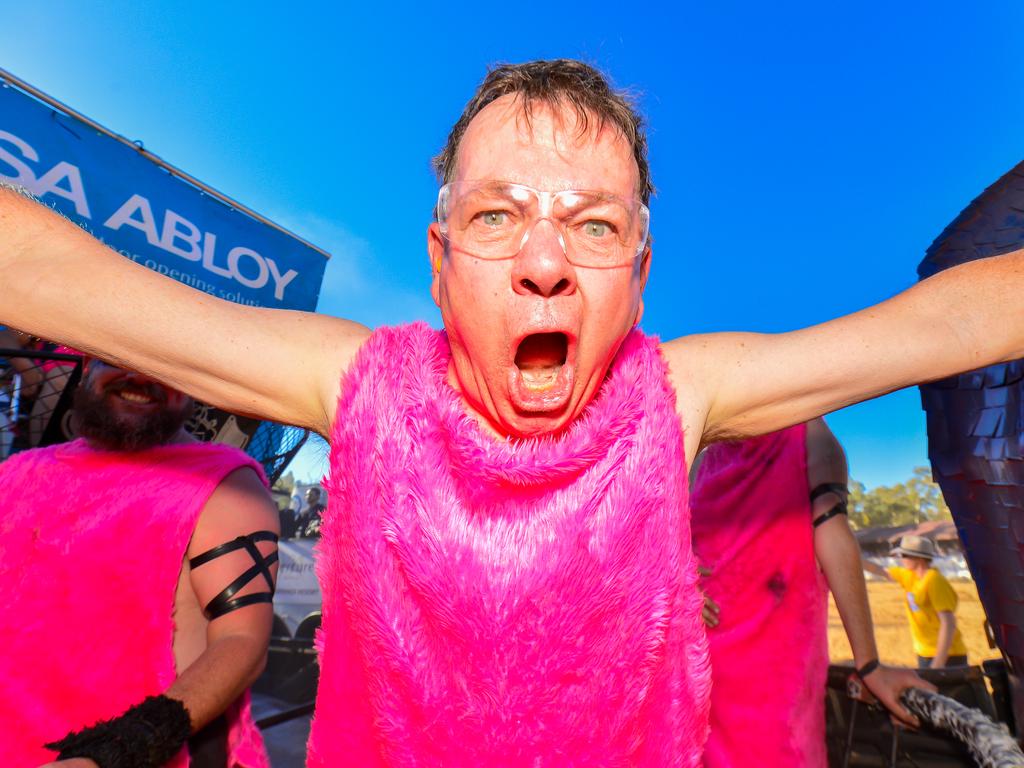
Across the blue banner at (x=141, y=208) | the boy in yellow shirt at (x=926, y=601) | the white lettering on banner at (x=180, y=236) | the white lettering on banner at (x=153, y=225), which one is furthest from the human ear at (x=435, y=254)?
the boy in yellow shirt at (x=926, y=601)

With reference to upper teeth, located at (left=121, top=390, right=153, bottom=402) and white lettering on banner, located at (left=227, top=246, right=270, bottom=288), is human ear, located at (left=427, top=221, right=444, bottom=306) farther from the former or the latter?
white lettering on banner, located at (left=227, top=246, right=270, bottom=288)

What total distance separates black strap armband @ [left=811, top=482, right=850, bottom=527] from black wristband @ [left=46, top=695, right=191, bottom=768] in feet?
6.34

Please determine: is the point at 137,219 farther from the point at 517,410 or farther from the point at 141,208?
the point at 517,410

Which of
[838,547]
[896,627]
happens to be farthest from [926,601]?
[896,627]

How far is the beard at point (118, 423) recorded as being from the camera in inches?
76.9

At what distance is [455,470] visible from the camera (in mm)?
949

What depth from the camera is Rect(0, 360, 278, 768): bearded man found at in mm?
1571

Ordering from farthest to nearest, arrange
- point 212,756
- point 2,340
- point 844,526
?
point 2,340, point 844,526, point 212,756

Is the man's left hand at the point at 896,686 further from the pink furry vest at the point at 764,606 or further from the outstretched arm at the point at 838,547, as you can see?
the pink furry vest at the point at 764,606

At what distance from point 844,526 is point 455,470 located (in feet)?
5.46

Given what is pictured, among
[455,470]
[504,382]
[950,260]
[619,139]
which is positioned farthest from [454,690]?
[950,260]

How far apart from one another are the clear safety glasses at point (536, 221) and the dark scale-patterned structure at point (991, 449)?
89 cm

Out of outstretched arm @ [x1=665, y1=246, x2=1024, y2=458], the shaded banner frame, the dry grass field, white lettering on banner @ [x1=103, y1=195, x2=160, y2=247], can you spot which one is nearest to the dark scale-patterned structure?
outstretched arm @ [x1=665, y1=246, x2=1024, y2=458]

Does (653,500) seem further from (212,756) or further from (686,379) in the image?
(212,756)
